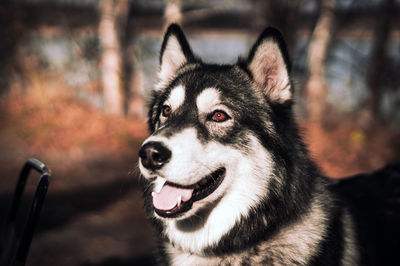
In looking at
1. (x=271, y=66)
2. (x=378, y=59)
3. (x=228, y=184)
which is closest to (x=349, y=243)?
(x=228, y=184)

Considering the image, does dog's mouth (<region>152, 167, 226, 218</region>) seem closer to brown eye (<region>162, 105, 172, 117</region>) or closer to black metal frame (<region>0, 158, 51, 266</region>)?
brown eye (<region>162, 105, 172, 117</region>)

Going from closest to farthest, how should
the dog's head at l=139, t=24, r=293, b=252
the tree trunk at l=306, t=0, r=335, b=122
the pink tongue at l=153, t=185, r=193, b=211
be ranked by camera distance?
1. the dog's head at l=139, t=24, r=293, b=252
2. the pink tongue at l=153, t=185, r=193, b=211
3. the tree trunk at l=306, t=0, r=335, b=122

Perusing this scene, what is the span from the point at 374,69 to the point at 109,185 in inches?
310

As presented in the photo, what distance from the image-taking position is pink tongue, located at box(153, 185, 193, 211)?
224 cm

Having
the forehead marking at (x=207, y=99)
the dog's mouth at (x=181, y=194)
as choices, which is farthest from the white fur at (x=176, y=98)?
the dog's mouth at (x=181, y=194)

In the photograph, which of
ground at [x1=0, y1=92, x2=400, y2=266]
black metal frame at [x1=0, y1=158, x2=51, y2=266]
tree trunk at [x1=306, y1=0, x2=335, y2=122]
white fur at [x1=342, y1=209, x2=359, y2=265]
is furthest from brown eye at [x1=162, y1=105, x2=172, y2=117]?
tree trunk at [x1=306, y1=0, x2=335, y2=122]

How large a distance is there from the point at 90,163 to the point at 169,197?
580cm

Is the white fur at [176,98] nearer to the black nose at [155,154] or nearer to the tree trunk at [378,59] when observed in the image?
the black nose at [155,154]

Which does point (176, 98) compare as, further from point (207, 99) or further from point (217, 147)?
point (217, 147)

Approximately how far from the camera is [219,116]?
7.90ft

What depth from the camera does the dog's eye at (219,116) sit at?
240 centimetres

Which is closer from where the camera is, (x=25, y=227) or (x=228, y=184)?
(x=25, y=227)

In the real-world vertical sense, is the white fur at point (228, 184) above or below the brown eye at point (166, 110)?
below

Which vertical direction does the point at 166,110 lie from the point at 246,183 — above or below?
above
